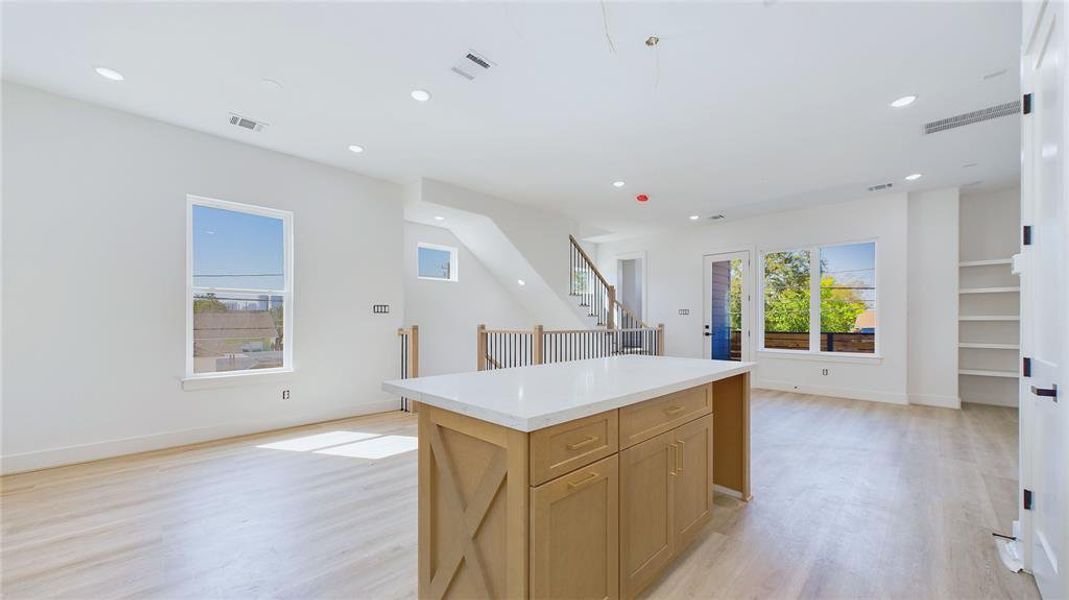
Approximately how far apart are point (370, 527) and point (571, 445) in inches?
64.1

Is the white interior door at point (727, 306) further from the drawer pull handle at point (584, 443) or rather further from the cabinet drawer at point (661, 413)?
the drawer pull handle at point (584, 443)

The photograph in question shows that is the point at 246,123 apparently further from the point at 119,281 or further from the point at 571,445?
the point at 571,445

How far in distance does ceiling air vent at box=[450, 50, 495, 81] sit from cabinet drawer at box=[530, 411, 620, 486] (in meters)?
2.36

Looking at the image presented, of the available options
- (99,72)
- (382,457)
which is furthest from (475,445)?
(99,72)

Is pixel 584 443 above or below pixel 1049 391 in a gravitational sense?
below

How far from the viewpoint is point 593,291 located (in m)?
7.75

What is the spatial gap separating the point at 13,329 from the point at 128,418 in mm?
1008

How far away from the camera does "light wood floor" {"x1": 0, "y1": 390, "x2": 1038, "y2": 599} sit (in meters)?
1.96

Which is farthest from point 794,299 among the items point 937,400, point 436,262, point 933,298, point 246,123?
point 246,123

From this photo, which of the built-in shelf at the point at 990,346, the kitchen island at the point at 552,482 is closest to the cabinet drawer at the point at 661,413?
the kitchen island at the point at 552,482

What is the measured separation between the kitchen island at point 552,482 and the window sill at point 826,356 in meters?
5.42

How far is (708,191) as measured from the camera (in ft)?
18.6

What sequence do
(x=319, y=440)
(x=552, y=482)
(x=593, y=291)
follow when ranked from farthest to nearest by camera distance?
(x=593, y=291)
(x=319, y=440)
(x=552, y=482)

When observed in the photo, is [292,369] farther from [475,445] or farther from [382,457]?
[475,445]
